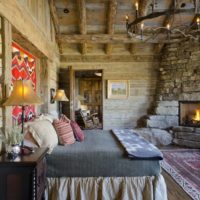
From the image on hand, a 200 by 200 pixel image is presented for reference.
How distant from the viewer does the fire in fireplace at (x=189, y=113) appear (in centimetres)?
641

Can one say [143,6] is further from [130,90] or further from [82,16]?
[130,90]

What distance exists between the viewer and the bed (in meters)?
2.80

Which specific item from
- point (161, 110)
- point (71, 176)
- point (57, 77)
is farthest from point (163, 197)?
point (57, 77)

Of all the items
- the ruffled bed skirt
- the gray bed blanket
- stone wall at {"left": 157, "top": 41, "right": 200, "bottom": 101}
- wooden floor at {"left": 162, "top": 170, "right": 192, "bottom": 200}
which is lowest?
wooden floor at {"left": 162, "top": 170, "right": 192, "bottom": 200}

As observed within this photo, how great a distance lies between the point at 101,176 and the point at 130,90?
4752mm

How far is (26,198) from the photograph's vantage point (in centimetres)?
212

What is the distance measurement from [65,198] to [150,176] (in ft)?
3.42

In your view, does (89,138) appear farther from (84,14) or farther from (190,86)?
(190,86)

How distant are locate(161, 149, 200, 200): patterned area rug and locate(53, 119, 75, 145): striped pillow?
1809mm

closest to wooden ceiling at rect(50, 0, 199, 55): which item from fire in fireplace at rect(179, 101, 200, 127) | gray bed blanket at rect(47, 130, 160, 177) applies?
fire in fireplace at rect(179, 101, 200, 127)

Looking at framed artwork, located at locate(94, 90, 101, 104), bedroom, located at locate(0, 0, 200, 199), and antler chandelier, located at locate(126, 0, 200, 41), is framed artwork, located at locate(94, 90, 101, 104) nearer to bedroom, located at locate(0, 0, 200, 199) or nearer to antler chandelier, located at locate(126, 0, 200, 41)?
bedroom, located at locate(0, 0, 200, 199)

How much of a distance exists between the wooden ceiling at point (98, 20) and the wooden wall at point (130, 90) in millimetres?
552

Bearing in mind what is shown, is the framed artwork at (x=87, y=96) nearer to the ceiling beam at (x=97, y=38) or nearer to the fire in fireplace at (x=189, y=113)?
the ceiling beam at (x=97, y=38)

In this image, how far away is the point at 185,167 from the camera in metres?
4.39
